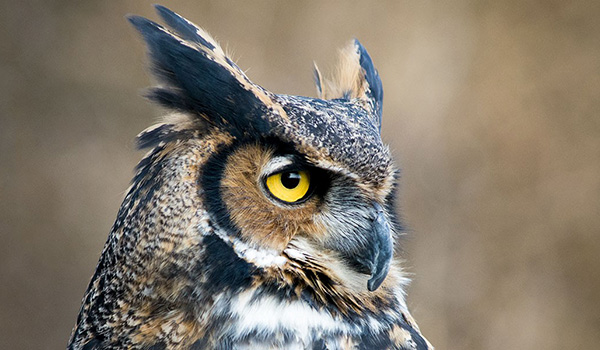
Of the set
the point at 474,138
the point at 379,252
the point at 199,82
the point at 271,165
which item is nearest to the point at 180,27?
the point at 199,82

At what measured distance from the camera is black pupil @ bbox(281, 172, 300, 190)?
1.21m

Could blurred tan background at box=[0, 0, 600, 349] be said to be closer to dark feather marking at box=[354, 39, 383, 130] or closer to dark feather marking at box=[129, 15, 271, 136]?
dark feather marking at box=[354, 39, 383, 130]

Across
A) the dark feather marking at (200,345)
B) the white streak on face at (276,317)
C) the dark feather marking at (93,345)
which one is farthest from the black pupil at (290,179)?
the dark feather marking at (93,345)

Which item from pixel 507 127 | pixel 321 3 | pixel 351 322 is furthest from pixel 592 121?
pixel 351 322

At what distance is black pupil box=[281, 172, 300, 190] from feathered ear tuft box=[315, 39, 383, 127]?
0.33 m

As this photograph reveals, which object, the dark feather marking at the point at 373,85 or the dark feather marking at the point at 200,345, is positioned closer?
the dark feather marking at the point at 200,345

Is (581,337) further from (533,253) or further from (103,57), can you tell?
(103,57)

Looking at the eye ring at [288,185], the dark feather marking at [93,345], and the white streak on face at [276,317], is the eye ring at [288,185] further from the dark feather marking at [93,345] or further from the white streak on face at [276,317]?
the dark feather marking at [93,345]

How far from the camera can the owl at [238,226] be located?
1.16 meters

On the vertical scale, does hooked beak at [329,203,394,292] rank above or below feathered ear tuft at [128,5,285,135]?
below

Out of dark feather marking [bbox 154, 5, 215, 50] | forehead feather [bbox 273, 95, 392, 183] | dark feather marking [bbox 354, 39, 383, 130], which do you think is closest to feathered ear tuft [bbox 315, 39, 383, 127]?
dark feather marking [bbox 354, 39, 383, 130]

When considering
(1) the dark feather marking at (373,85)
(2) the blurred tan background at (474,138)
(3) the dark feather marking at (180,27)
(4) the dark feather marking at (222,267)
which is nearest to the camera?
(4) the dark feather marking at (222,267)

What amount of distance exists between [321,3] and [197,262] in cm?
251

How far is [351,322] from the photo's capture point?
1.25 meters
